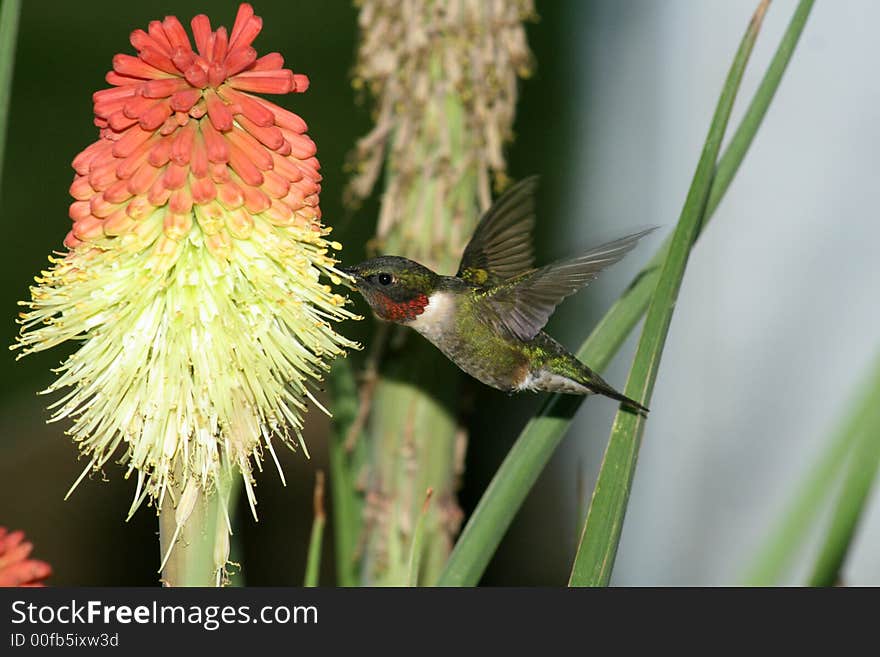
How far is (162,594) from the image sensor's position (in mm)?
858

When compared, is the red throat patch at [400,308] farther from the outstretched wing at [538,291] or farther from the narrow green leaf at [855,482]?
the narrow green leaf at [855,482]

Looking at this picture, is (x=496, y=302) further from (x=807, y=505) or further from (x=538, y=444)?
(x=807, y=505)

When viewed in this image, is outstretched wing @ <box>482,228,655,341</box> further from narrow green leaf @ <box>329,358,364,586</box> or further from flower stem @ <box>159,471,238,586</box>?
flower stem @ <box>159,471,238,586</box>

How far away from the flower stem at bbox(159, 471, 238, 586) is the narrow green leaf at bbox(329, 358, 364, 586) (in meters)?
0.53

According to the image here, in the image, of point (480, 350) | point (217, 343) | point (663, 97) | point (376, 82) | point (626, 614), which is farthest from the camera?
point (663, 97)

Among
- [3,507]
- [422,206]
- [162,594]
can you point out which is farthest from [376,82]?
[3,507]

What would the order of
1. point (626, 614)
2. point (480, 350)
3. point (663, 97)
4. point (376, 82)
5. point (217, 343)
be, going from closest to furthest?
point (217, 343) < point (626, 614) < point (480, 350) < point (376, 82) < point (663, 97)

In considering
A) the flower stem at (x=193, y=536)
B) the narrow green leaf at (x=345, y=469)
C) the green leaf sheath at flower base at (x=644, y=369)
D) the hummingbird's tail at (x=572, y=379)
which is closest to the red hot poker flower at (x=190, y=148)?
the flower stem at (x=193, y=536)

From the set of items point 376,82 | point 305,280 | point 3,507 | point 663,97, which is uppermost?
point 663,97

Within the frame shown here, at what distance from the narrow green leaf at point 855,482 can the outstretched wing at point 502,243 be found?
43cm

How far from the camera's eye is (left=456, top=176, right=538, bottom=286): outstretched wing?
1121 millimetres

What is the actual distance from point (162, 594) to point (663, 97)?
2081mm

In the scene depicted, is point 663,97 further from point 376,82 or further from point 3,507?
point 3,507

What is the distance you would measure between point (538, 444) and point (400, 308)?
0.85ft
